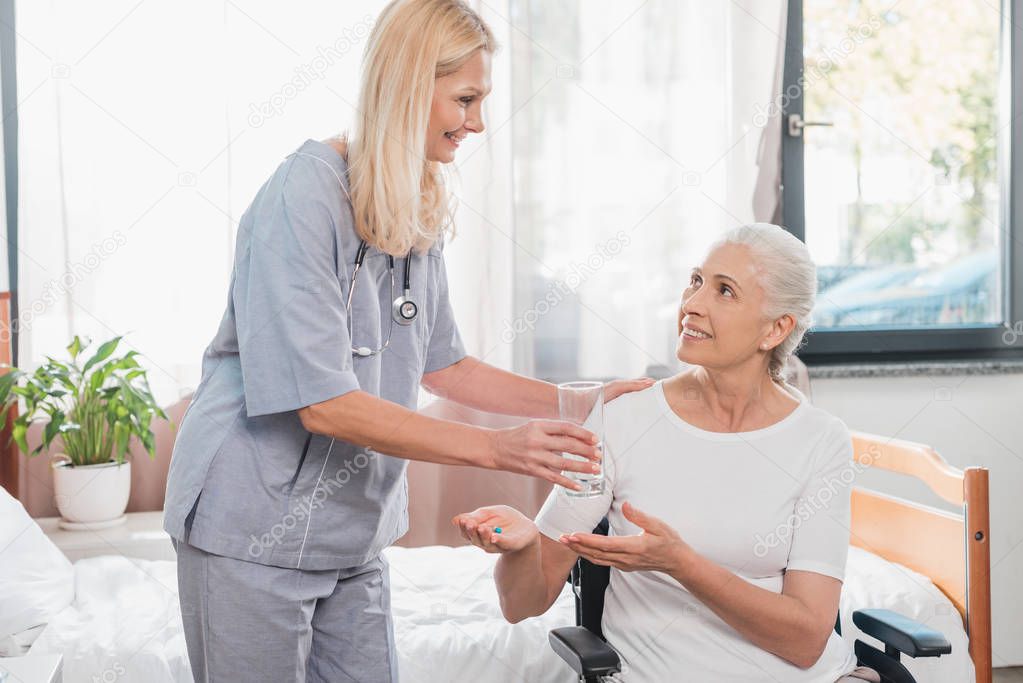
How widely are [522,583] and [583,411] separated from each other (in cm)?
41

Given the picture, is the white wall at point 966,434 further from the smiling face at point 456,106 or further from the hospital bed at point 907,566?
the smiling face at point 456,106

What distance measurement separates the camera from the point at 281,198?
1347mm

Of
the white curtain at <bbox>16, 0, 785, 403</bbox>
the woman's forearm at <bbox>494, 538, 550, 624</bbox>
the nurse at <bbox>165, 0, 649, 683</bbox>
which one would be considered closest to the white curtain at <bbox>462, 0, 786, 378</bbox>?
the white curtain at <bbox>16, 0, 785, 403</bbox>

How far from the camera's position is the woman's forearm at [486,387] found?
5.89 feet

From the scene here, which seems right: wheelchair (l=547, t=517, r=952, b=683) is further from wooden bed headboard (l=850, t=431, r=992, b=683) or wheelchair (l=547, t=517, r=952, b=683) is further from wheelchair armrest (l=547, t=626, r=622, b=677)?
wooden bed headboard (l=850, t=431, r=992, b=683)

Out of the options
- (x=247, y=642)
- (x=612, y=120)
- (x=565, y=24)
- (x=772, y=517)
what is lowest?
(x=247, y=642)

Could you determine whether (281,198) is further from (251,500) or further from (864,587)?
(864,587)

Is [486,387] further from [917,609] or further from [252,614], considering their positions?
[917,609]

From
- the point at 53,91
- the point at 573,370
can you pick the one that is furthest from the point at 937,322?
the point at 53,91

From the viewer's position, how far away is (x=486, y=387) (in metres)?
1.81

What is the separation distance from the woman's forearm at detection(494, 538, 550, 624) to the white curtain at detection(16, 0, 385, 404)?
1491 mm

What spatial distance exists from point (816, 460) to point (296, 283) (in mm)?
886

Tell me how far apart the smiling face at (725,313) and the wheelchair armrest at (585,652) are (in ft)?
1.56

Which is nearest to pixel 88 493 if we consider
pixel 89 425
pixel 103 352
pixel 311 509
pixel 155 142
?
pixel 89 425
